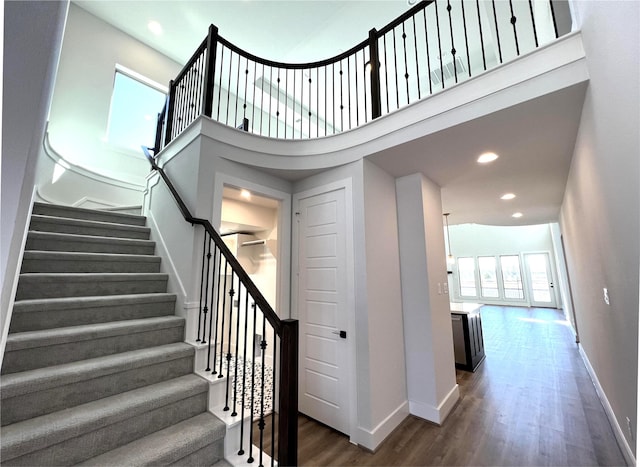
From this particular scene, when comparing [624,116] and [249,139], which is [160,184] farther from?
[624,116]

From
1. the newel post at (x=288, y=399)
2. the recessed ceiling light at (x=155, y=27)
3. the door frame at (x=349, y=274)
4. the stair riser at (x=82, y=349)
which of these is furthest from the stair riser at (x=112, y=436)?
the recessed ceiling light at (x=155, y=27)

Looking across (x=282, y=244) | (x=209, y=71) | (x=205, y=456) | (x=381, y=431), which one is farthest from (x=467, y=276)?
(x=205, y=456)

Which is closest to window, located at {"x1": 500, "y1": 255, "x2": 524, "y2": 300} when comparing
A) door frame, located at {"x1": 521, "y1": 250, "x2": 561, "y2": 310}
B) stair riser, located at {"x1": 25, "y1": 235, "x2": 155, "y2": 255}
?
door frame, located at {"x1": 521, "y1": 250, "x2": 561, "y2": 310}

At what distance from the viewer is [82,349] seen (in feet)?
5.99

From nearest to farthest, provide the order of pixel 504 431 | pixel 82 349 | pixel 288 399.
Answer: pixel 288 399
pixel 82 349
pixel 504 431

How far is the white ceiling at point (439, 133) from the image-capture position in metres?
2.25

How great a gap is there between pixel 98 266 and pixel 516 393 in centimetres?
494

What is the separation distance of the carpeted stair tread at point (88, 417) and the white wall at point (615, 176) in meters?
2.80

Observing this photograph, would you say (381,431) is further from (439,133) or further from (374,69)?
(374,69)

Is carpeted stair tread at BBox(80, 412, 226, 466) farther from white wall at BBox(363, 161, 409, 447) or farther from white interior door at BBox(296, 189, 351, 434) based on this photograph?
white wall at BBox(363, 161, 409, 447)

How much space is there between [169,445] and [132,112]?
585 cm

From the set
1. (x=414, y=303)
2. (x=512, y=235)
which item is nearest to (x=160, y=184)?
(x=414, y=303)

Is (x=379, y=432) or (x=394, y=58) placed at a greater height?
(x=394, y=58)

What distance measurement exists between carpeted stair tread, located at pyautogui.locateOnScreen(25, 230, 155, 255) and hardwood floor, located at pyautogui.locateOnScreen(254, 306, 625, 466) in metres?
2.58
